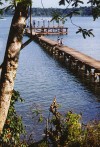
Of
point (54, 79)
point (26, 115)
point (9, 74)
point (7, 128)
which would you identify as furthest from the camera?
Result: point (54, 79)

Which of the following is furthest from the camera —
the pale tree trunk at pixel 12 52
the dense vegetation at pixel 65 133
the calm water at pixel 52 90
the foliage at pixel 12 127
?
the calm water at pixel 52 90

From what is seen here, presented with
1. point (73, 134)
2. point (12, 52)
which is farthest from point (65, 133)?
point (12, 52)

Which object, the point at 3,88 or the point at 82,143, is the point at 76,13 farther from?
the point at 82,143

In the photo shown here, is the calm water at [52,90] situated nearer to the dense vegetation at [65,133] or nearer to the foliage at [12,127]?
the dense vegetation at [65,133]

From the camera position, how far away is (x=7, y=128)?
934 centimetres

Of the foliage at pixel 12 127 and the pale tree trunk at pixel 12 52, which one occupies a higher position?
the pale tree trunk at pixel 12 52

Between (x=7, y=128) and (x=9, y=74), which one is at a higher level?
(x=9, y=74)

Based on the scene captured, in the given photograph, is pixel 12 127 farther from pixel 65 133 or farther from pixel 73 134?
pixel 73 134

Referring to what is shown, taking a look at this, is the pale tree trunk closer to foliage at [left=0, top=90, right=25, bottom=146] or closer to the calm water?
foliage at [left=0, top=90, right=25, bottom=146]

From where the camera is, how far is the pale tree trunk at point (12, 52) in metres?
5.78

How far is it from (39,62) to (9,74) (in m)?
42.5

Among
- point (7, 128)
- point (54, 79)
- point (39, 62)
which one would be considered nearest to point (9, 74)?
point (7, 128)

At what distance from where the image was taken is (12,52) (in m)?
5.81

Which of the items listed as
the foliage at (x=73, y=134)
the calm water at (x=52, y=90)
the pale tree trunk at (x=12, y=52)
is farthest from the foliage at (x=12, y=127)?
the calm water at (x=52, y=90)
